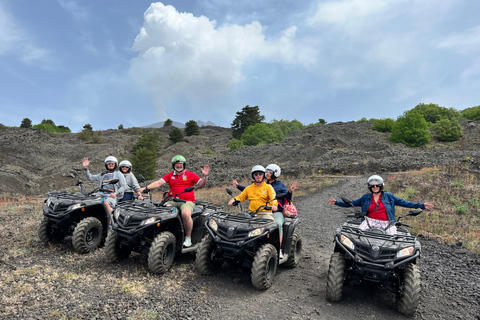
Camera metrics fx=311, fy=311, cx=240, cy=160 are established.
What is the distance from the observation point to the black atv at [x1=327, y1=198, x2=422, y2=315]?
15.3ft

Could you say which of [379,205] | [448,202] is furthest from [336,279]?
[448,202]

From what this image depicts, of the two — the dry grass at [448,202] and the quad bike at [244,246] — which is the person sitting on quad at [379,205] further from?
the dry grass at [448,202]

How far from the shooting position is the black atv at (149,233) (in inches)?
231

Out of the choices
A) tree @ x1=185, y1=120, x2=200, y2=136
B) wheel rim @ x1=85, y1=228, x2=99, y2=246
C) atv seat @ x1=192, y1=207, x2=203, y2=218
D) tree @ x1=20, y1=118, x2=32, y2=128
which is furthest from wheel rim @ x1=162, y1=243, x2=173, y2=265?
tree @ x1=20, y1=118, x2=32, y2=128

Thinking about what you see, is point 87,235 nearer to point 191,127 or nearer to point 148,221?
point 148,221

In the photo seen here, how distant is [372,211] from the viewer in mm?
6121

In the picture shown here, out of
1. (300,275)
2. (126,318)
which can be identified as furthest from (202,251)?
(300,275)

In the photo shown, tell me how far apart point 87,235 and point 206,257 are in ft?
10.7

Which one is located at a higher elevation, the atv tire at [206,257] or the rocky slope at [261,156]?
the rocky slope at [261,156]

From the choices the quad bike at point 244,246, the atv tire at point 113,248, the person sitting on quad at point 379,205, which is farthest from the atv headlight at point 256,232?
the atv tire at point 113,248

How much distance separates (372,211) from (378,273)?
1.68 metres

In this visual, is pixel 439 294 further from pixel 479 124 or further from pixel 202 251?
pixel 479 124

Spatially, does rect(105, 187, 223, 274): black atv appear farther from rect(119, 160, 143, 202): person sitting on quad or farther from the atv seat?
rect(119, 160, 143, 202): person sitting on quad

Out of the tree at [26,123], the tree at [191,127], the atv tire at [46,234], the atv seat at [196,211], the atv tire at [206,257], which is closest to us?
the atv tire at [206,257]
